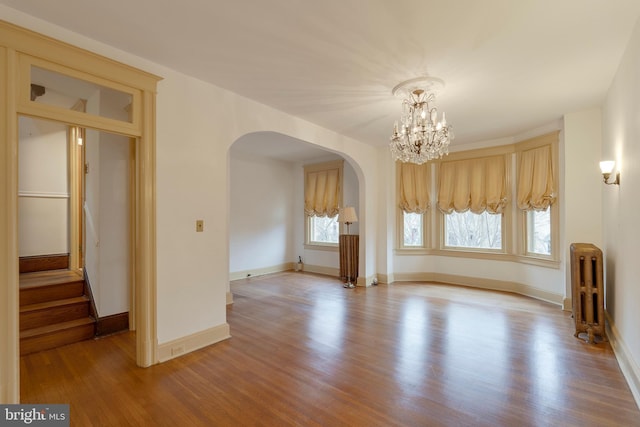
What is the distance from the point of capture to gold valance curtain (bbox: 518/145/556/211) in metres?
4.88

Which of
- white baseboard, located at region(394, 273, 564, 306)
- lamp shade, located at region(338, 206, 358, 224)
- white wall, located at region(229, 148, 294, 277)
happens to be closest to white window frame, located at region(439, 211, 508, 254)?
white baseboard, located at region(394, 273, 564, 306)

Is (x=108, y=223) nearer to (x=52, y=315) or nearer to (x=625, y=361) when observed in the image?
(x=52, y=315)

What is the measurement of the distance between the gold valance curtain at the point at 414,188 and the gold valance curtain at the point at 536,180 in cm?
169

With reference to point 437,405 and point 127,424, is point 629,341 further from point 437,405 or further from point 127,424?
point 127,424

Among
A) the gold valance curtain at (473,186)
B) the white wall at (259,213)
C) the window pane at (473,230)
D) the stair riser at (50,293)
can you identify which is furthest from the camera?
the white wall at (259,213)

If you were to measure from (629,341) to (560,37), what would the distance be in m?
2.68

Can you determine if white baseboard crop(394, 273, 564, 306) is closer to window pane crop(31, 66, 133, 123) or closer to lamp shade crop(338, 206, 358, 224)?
lamp shade crop(338, 206, 358, 224)

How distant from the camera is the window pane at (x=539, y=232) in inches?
199

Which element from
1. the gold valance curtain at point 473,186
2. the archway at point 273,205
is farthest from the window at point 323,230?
the gold valance curtain at point 473,186

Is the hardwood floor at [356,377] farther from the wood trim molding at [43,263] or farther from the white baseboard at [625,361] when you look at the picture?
the wood trim molding at [43,263]

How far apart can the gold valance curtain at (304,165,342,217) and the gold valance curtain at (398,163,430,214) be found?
148 cm

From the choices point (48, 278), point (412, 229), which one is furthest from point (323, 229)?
point (48, 278)

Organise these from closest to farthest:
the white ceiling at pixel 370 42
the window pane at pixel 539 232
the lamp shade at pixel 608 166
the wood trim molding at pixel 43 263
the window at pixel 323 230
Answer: the white ceiling at pixel 370 42 < the lamp shade at pixel 608 166 < the wood trim molding at pixel 43 263 < the window pane at pixel 539 232 < the window at pixel 323 230

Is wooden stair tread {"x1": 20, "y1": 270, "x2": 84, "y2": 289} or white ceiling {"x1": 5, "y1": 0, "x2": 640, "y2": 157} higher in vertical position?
white ceiling {"x1": 5, "y1": 0, "x2": 640, "y2": 157}
